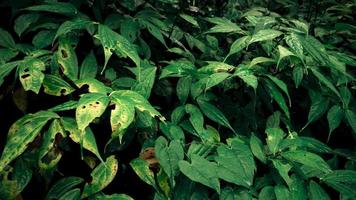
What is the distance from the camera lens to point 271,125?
1.40m

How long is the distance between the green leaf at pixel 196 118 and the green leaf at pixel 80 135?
381 millimetres

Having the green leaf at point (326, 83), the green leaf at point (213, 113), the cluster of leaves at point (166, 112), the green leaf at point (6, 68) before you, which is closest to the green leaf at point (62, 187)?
the cluster of leaves at point (166, 112)

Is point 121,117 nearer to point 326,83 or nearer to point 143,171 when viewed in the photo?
point 143,171

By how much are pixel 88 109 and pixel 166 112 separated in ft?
2.09

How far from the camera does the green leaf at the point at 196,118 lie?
120 centimetres

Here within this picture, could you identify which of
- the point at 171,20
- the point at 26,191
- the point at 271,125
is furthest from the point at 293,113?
the point at 26,191

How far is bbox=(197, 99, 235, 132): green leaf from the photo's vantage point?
123cm

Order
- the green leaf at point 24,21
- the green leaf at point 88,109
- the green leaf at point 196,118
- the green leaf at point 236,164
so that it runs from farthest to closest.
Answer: the green leaf at point 24,21
the green leaf at point 196,118
the green leaf at point 236,164
the green leaf at point 88,109

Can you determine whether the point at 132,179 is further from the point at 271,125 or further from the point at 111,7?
the point at 111,7

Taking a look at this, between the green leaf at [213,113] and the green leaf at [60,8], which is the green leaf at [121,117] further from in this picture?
the green leaf at [60,8]

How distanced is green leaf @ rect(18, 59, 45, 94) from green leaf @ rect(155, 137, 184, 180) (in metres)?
0.43

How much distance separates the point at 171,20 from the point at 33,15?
669 millimetres

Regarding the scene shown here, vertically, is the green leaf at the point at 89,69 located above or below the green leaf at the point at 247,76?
below

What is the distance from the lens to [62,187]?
1076mm
